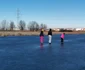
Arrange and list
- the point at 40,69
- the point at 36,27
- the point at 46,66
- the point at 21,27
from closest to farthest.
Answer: the point at 40,69
the point at 46,66
the point at 21,27
the point at 36,27

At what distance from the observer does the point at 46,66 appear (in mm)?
11312

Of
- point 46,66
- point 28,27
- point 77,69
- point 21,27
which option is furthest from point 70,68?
point 28,27

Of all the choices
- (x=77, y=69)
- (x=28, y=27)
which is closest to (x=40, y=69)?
(x=77, y=69)

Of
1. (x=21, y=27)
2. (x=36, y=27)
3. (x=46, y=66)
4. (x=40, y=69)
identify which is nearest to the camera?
(x=40, y=69)

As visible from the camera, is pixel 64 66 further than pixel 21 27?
No

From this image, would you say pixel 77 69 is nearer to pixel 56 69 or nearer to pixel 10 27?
pixel 56 69

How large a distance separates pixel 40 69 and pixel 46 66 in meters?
0.83

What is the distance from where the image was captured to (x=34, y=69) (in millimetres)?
10539

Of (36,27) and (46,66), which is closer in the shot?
(46,66)

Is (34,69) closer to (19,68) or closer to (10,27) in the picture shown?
(19,68)

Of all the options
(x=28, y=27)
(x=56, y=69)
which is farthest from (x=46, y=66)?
(x=28, y=27)

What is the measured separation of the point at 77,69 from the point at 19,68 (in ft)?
8.37

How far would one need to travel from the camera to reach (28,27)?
177 metres

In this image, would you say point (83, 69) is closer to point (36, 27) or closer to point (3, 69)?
point (3, 69)
